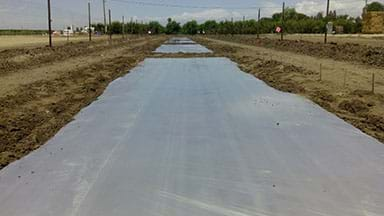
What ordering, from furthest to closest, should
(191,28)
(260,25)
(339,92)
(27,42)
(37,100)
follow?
(191,28) → (260,25) → (27,42) → (339,92) → (37,100)

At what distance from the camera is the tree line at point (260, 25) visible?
81062 mm

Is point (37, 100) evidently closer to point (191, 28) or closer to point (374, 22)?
point (374, 22)

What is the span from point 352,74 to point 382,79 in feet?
5.50

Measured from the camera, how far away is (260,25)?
9188 centimetres

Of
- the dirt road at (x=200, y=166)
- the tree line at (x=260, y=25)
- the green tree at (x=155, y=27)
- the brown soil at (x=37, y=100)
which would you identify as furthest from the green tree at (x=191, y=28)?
the dirt road at (x=200, y=166)

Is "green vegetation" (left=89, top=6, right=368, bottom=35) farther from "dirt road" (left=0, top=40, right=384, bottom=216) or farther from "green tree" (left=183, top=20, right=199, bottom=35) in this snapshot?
"dirt road" (left=0, top=40, right=384, bottom=216)

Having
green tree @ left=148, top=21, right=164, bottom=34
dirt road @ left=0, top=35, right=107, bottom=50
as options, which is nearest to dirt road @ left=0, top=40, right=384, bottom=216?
dirt road @ left=0, top=35, right=107, bottom=50

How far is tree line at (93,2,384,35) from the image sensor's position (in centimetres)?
8106

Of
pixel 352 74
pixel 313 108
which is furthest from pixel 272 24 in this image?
pixel 313 108

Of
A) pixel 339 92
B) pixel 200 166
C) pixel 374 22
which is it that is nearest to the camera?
pixel 200 166

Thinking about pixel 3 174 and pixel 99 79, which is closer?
pixel 3 174

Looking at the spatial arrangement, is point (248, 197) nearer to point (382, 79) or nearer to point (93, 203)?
point (93, 203)

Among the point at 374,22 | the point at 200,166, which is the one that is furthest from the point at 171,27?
the point at 200,166

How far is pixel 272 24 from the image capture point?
3580 inches
